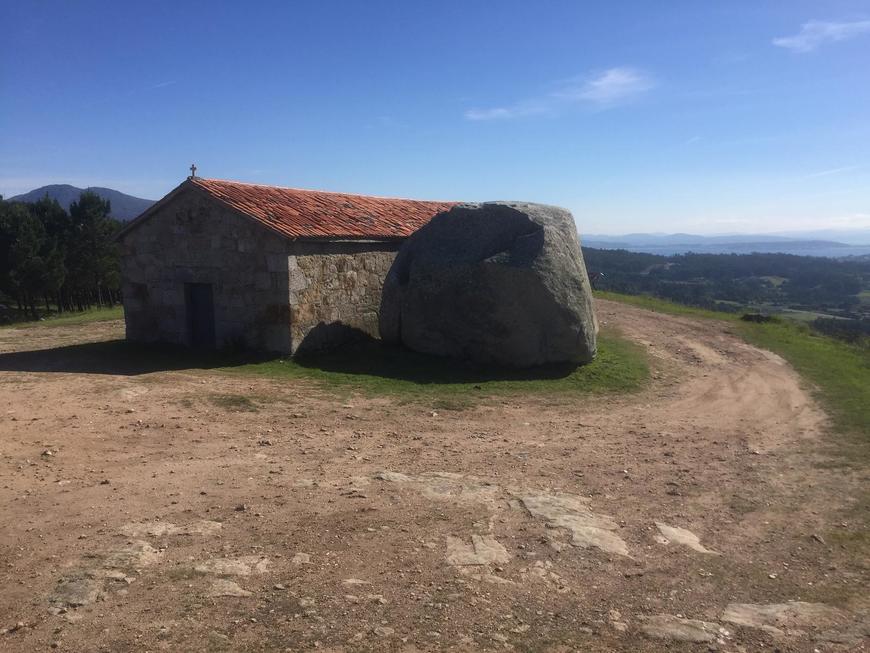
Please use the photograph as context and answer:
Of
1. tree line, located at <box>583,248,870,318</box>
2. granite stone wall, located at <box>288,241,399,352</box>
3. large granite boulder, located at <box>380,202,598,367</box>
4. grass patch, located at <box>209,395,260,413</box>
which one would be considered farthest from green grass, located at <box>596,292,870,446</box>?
tree line, located at <box>583,248,870,318</box>

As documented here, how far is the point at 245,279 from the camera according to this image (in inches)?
567

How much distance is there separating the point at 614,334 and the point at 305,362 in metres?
8.48

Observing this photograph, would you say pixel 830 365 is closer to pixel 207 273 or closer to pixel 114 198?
pixel 207 273

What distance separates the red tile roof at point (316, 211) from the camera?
47.1 ft

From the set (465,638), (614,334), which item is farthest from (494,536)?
(614,334)

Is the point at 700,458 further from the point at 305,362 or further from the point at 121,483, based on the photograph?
the point at 305,362

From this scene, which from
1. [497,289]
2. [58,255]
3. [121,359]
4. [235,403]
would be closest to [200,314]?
[121,359]

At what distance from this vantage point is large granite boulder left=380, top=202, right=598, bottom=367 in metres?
13.3

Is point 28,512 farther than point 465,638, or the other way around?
point 28,512

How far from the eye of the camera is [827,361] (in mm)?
16484

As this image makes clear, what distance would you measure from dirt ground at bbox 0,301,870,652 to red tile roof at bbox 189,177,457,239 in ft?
15.2

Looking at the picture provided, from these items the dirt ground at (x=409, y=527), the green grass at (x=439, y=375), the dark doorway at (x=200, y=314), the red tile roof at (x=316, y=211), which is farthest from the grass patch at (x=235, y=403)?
the dark doorway at (x=200, y=314)

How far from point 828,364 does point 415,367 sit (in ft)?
32.7

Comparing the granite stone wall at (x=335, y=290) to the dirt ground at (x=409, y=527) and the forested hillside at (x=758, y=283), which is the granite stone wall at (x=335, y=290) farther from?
the forested hillside at (x=758, y=283)
